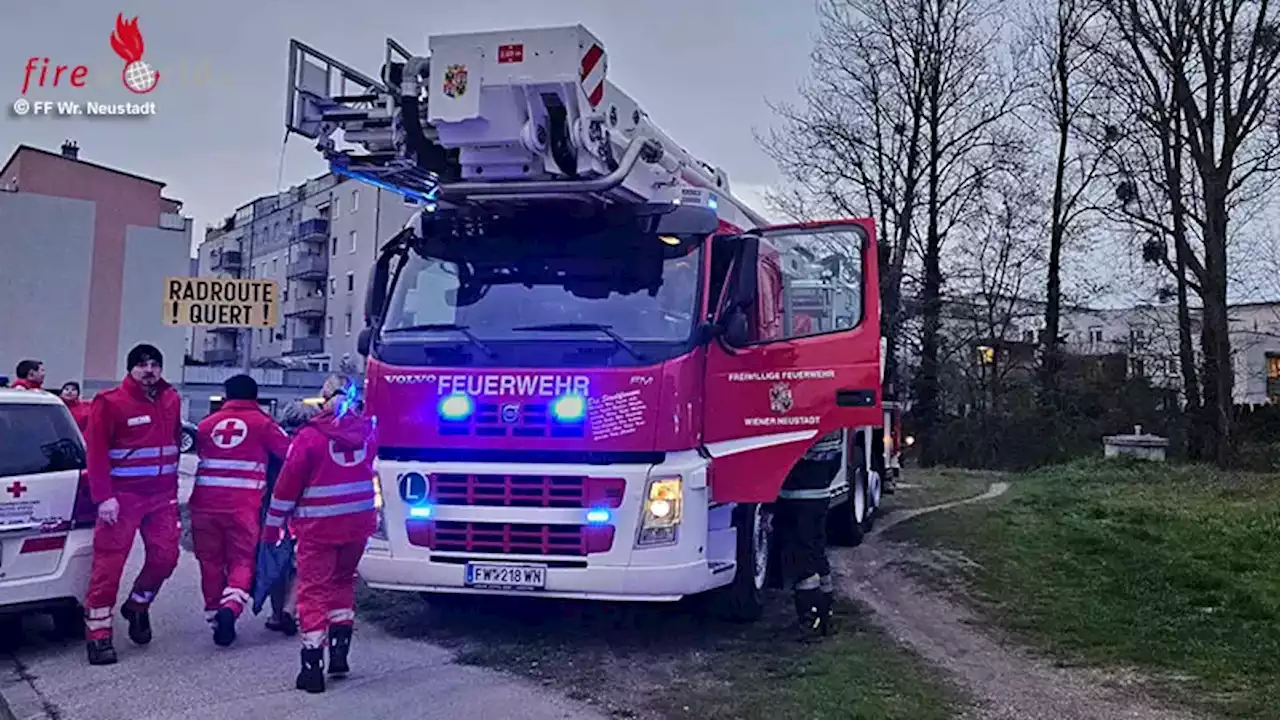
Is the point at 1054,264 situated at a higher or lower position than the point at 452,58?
higher

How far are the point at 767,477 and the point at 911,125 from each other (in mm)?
25830

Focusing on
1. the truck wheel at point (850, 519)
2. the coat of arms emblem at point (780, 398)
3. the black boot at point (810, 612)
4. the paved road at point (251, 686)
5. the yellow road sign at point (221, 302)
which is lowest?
the paved road at point (251, 686)

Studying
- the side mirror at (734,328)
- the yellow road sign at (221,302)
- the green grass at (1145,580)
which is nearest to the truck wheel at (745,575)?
the side mirror at (734,328)

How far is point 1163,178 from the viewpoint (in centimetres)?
2572

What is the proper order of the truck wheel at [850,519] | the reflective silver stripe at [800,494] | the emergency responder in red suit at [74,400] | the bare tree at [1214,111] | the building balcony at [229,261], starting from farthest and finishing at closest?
the building balcony at [229,261], the bare tree at [1214,111], the truck wheel at [850,519], the emergency responder in red suit at [74,400], the reflective silver stripe at [800,494]

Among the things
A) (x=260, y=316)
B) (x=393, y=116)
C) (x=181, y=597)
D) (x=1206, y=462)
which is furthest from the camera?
(x=1206, y=462)

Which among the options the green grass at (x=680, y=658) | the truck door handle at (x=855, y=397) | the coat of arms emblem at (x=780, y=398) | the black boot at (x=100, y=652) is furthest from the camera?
the truck door handle at (x=855, y=397)

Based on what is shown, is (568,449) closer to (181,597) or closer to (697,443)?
(697,443)

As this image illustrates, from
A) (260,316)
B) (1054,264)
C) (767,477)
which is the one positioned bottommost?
(767,477)

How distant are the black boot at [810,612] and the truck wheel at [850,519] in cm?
370

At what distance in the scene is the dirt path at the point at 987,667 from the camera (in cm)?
575

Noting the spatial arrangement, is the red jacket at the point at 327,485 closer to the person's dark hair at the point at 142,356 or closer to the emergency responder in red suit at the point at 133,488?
the emergency responder in red suit at the point at 133,488

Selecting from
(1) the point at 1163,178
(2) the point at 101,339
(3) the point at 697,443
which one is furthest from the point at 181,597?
(2) the point at 101,339

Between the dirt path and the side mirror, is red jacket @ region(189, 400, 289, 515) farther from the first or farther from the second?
the dirt path
